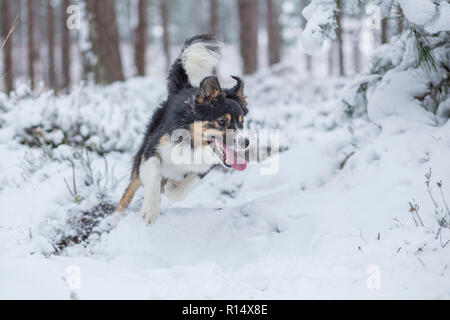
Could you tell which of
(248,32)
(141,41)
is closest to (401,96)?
(248,32)

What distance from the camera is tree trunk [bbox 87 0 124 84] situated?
31.0 ft

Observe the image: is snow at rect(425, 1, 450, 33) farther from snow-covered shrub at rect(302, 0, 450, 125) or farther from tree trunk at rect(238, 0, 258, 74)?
tree trunk at rect(238, 0, 258, 74)

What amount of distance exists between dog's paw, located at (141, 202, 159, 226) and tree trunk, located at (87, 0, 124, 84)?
7.32 metres

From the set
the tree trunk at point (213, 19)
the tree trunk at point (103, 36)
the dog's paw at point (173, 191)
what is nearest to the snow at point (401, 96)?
the dog's paw at point (173, 191)

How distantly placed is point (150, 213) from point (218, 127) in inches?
40.0

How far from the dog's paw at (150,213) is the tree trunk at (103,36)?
732 cm

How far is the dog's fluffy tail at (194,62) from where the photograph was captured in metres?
4.26

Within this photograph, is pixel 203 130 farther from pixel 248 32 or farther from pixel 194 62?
pixel 248 32

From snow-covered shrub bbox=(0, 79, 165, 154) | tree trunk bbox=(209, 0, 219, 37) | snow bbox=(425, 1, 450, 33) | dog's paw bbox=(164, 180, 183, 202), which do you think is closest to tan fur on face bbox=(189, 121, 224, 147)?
dog's paw bbox=(164, 180, 183, 202)

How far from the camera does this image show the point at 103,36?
31.4 feet
